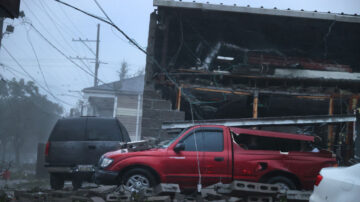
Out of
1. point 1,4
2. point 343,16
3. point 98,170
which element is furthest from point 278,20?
point 1,4

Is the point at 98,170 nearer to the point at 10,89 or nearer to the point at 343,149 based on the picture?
the point at 343,149

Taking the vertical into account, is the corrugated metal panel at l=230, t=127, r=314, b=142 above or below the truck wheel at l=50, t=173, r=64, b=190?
above

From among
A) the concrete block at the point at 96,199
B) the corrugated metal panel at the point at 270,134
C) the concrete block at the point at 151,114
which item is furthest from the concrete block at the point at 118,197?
the concrete block at the point at 151,114

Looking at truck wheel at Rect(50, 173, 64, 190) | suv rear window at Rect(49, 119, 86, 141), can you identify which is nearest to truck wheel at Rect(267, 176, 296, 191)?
suv rear window at Rect(49, 119, 86, 141)

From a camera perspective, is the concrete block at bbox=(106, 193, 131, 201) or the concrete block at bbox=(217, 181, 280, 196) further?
the concrete block at bbox=(217, 181, 280, 196)

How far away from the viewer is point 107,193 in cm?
764

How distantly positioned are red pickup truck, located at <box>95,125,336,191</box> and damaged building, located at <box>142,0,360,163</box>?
501 centimetres

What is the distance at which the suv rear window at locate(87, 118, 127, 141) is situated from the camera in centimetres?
1057

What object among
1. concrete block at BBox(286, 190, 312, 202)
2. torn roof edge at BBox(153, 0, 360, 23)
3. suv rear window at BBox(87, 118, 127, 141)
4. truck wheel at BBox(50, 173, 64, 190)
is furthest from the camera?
torn roof edge at BBox(153, 0, 360, 23)

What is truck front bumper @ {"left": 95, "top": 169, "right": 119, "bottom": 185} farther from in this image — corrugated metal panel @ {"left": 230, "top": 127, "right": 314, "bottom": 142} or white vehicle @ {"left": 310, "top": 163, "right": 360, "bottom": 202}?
white vehicle @ {"left": 310, "top": 163, "right": 360, "bottom": 202}

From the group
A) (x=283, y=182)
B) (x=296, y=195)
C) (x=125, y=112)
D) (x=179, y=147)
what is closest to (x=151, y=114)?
(x=179, y=147)

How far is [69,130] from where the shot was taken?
1055 centimetres

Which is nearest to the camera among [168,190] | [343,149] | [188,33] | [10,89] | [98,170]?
[168,190]

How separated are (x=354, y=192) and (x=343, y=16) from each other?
37.9ft
